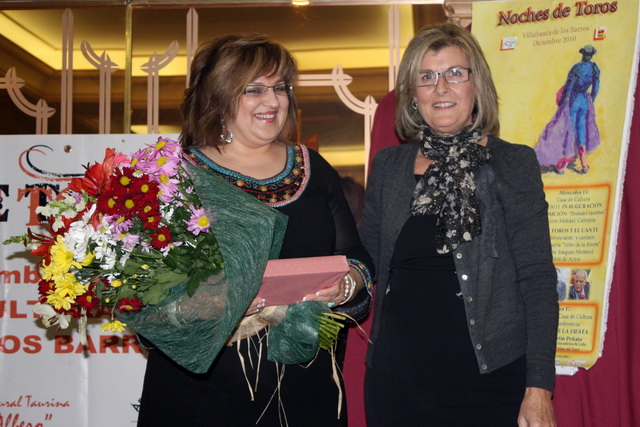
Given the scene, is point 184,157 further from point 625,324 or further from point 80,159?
point 625,324

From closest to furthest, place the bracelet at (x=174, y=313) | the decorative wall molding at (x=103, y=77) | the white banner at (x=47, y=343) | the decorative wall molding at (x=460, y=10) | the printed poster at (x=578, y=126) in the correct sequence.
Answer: the bracelet at (x=174, y=313)
the printed poster at (x=578, y=126)
the decorative wall molding at (x=460, y=10)
the white banner at (x=47, y=343)
the decorative wall molding at (x=103, y=77)

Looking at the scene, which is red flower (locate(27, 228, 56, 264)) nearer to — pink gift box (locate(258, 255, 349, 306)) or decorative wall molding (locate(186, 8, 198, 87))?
pink gift box (locate(258, 255, 349, 306))

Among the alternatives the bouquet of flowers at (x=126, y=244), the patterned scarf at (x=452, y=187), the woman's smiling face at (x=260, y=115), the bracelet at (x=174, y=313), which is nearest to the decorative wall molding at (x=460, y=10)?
the patterned scarf at (x=452, y=187)

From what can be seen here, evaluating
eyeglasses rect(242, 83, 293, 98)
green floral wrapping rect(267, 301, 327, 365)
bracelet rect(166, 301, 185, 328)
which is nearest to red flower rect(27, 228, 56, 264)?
bracelet rect(166, 301, 185, 328)

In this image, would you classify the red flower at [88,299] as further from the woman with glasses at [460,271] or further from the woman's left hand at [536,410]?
the woman's left hand at [536,410]

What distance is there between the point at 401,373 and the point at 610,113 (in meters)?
1.27

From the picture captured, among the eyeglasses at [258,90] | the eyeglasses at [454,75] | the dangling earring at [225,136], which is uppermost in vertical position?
the eyeglasses at [454,75]

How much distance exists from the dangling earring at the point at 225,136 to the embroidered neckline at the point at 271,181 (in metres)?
0.08

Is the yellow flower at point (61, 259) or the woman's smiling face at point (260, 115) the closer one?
the yellow flower at point (61, 259)

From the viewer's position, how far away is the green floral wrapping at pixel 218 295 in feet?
5.71

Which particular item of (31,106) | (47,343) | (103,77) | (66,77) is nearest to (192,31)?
(103,77)

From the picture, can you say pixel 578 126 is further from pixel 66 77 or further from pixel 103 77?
pixel 66 77

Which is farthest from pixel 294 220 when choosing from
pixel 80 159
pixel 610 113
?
pixel 80 159

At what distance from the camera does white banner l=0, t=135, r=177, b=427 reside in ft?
10.7
